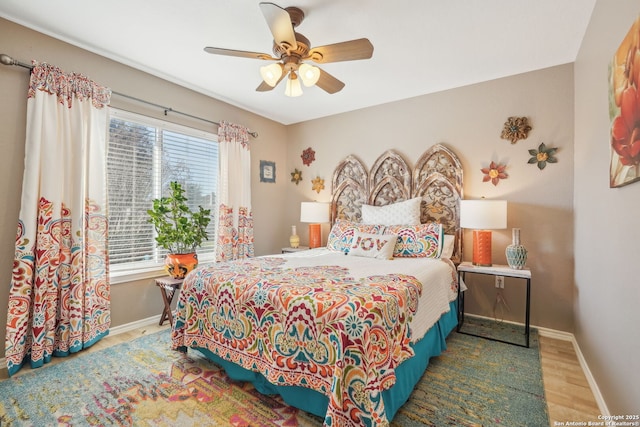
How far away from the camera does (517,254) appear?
266cm

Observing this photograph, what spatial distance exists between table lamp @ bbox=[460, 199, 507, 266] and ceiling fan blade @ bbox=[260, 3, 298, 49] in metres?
2.15

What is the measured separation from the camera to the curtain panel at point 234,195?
12.0 feet

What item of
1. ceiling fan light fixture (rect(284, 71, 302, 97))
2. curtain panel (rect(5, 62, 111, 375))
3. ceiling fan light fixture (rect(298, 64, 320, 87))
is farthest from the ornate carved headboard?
curtain panel (rect(5, 62, 111, 375))

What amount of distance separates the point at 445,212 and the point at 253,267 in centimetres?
228

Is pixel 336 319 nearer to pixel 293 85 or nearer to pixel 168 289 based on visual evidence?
pixel 293 85

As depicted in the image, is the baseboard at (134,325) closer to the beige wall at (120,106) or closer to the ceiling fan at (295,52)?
the beige wall at (120,106)

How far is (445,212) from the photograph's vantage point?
132 inches

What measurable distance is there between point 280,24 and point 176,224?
2.09m

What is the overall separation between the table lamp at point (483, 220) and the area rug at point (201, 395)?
0.88 meters

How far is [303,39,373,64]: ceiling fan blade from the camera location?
188cm

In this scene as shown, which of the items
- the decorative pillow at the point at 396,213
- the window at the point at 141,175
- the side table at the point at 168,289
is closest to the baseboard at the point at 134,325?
the side table at the point at 168,289

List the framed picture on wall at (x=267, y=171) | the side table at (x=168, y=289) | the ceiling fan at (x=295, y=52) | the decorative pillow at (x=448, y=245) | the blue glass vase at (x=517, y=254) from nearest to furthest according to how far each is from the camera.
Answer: the ceiling fan at (x=295, y=52), the blue glass vase at (x=517, y=254), the side table at (x=168, y=289), the decorative pillow at (x=448, y=245), the framed picture on wall at (x=267, y=171)

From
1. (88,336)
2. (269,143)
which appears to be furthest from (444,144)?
(88,336)

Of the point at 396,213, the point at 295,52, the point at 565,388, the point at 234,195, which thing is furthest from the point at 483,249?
the point at 234,195
